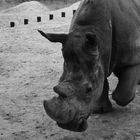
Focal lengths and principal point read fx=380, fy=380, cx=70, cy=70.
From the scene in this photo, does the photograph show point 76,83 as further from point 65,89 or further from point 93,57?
point 93,57

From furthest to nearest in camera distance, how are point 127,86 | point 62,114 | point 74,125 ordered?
point 127,86 → point 74,125 → point 62,114

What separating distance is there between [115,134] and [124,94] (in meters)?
0.42

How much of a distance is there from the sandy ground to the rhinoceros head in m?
0.86

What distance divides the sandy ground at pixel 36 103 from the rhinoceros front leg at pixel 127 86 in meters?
0.34

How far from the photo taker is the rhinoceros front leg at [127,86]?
390cm

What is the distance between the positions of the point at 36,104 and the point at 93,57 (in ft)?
6.63

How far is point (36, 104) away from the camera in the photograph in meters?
4.92

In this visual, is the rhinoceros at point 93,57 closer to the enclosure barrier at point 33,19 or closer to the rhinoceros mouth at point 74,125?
the rhinoceros mouth at point 74,125

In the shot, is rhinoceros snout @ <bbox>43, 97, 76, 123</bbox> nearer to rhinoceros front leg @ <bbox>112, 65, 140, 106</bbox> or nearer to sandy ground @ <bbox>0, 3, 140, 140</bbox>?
sandy ground @ <bbox>0, 3, 140, 140</bbox>

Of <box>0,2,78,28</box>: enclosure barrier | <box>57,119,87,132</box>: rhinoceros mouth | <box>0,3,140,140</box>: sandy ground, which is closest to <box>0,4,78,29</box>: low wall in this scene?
<box>0,2,78,28</box>: enclosure barrier

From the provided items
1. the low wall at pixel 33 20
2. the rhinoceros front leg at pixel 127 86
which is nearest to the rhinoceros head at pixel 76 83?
the rhinoceros front leg at pixel 127 86

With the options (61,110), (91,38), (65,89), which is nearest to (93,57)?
(91,38)

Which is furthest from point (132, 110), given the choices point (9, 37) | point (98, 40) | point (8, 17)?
point (8, 17)

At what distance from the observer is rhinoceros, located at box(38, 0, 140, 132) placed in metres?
2.96
